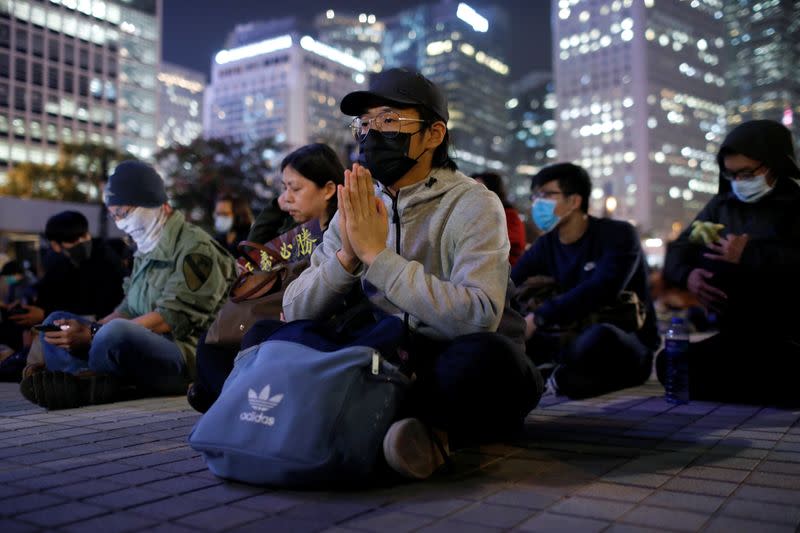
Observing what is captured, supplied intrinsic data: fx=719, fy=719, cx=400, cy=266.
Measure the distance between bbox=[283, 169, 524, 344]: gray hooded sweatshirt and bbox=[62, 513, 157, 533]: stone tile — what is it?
1.19 meters

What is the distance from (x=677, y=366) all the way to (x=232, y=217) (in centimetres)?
599

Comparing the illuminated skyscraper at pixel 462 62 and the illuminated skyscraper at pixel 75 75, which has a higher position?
the illuminated skyscraper at pixel 462 62

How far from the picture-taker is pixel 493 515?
238 centimetres

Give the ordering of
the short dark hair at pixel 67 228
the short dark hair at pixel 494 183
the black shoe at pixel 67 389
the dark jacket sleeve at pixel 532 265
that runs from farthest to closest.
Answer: the short dark hair at pixel 67 228, the short dark hair at pixel 494 183, the dark jacket sleeve at pixel 532 265, the black shoe at pixel 67 389

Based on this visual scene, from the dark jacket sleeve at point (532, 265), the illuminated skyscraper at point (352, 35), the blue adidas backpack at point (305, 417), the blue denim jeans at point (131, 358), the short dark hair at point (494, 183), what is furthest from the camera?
the illuminated skyscraper at point (352, 35)

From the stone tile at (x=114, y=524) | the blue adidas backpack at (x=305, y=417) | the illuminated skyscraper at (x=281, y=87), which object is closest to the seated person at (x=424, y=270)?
the blue adidas backpack at (x=305, y=417)

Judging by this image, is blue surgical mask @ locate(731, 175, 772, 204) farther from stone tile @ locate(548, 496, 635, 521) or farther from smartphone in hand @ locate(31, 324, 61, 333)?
Answer: smartphone in hand @ locate(31, 324, 61, 333)

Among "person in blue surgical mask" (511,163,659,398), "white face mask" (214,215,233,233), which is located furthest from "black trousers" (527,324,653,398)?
"white face mask" (214,215,233,233)

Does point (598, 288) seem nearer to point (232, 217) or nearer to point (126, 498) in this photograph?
point (126, 498)

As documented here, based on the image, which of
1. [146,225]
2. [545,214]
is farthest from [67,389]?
[545,214]

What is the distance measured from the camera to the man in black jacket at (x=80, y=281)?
6.95 meters

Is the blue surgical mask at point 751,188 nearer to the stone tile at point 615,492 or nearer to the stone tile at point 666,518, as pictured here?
the stone tile at point 615,492

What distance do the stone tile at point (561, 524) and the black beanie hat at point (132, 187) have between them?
4260mm

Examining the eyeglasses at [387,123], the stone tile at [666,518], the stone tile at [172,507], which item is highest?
the eyeglasses at [387,123]
